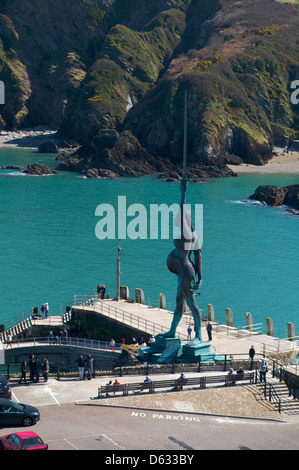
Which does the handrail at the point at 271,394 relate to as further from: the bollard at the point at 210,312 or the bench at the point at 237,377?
the bollard at the point at 210,312

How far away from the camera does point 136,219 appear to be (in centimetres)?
13212

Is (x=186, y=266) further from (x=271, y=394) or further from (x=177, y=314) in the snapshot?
(x=271, y=394)

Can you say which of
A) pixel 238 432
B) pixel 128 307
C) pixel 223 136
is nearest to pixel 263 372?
pixel 238 432

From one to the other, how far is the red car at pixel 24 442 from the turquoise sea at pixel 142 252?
25.1m

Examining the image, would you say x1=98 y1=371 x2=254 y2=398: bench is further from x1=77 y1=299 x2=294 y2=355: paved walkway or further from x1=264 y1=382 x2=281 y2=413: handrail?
x1=77 y1=299 x2=294 y2=355: paved walkway

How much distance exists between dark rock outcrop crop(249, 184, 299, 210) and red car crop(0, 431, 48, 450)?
113 meters

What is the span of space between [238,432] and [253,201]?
372 feet

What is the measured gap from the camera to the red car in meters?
27.6

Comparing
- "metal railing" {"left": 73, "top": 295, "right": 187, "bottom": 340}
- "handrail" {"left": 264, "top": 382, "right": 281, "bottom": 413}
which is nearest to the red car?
"handrail" {"left": 264, "top": 382, "right": 281, "bottom": 413}

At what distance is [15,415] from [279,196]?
113424 millimetres

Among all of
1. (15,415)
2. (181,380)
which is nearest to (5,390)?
(15,415)

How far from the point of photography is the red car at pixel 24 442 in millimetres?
27609

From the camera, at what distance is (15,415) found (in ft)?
106

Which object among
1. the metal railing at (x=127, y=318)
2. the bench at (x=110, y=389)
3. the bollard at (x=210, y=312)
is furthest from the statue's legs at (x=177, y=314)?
the bollard at (x=210, y=312)
